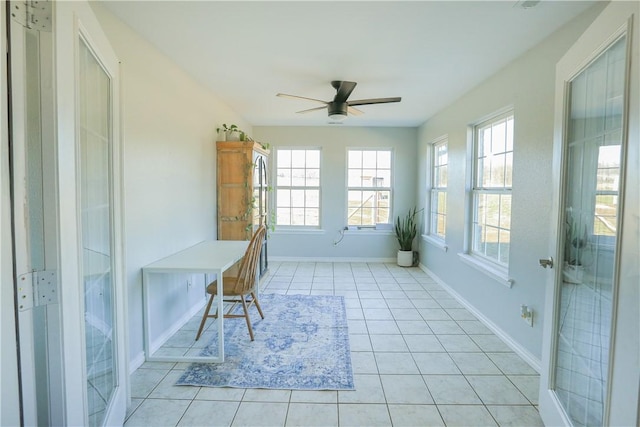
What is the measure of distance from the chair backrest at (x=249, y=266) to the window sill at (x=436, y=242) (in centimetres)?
263

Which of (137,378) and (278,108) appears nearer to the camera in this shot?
(137,378)

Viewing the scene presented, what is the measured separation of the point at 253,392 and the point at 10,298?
151 cm

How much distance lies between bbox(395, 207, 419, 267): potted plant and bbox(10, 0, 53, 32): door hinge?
5228 mm

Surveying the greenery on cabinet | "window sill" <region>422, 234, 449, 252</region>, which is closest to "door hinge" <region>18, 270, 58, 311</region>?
the greenery on cabinet

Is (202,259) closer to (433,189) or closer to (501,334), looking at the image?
(501,334)

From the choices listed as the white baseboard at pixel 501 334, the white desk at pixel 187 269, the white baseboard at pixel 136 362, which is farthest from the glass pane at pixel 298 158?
the white baseboard at pixel 136 362

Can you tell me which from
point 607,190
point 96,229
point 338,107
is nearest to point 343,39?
point 338,107

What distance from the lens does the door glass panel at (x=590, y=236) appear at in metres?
1.27

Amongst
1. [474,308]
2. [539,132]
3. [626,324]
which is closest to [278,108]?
[539,132]

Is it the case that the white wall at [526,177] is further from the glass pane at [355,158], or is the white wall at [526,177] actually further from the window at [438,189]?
the glass pane at [355,158]

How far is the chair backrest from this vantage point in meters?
2.72

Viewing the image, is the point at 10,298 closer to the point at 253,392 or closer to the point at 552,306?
the point at 253,392

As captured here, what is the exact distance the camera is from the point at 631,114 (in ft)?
3.69

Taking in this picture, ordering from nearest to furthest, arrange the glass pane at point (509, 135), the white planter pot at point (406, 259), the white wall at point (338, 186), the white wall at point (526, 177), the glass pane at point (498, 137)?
the white wall at point (526, 177), the glass pane at point (509, 135), the glass pane at point (498, 137), the white planter pot at point (406, 259), the white wall at point (338, 186)
